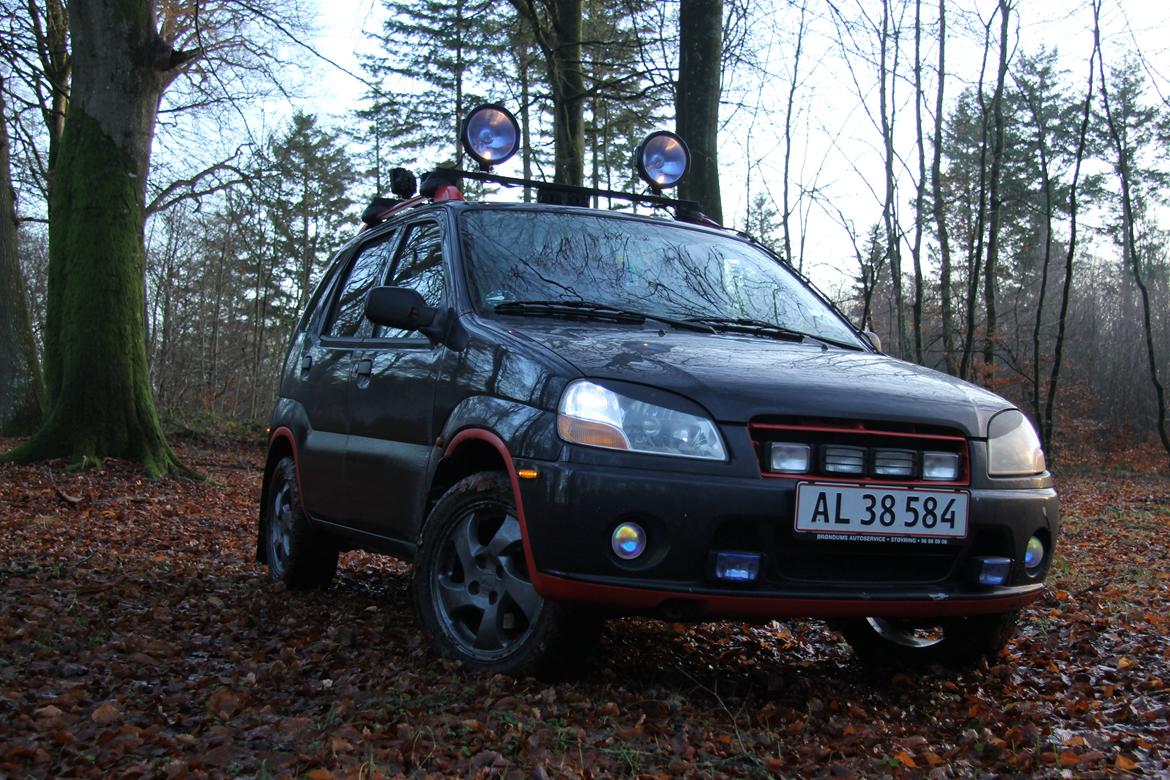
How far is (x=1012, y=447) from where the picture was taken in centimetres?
341

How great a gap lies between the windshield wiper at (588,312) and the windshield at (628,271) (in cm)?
5

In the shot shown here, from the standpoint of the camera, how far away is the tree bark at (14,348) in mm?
15508

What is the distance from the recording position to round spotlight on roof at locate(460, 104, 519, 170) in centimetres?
485

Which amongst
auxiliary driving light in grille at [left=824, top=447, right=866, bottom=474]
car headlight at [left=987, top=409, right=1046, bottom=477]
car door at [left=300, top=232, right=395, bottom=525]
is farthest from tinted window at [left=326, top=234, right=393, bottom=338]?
car headlight at [left=987, top=409, right=1046, bottom=477]

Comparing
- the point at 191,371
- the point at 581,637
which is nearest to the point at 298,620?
the point at 581,637

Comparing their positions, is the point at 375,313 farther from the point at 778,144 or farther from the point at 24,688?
the point at 778,144

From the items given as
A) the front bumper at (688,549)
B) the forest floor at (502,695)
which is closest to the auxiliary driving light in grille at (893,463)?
the front bumper at (688,549)

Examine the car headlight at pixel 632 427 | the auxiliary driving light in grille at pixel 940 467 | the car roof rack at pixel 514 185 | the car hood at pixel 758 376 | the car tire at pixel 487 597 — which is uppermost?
the car roof rack at pixel 514 185

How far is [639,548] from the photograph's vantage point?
297 cm

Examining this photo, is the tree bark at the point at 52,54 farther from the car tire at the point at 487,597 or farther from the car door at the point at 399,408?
the car tire at the point at 487,597

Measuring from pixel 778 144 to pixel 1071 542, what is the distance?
19.3 metres

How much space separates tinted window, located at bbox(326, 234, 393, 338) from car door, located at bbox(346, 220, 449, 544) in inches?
9.6

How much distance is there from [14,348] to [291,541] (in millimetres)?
13024

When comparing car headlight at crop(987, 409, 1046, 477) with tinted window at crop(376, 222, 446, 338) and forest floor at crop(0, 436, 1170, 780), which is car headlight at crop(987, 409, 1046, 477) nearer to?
forest floor at crop(0, 436, 1170, 780)
